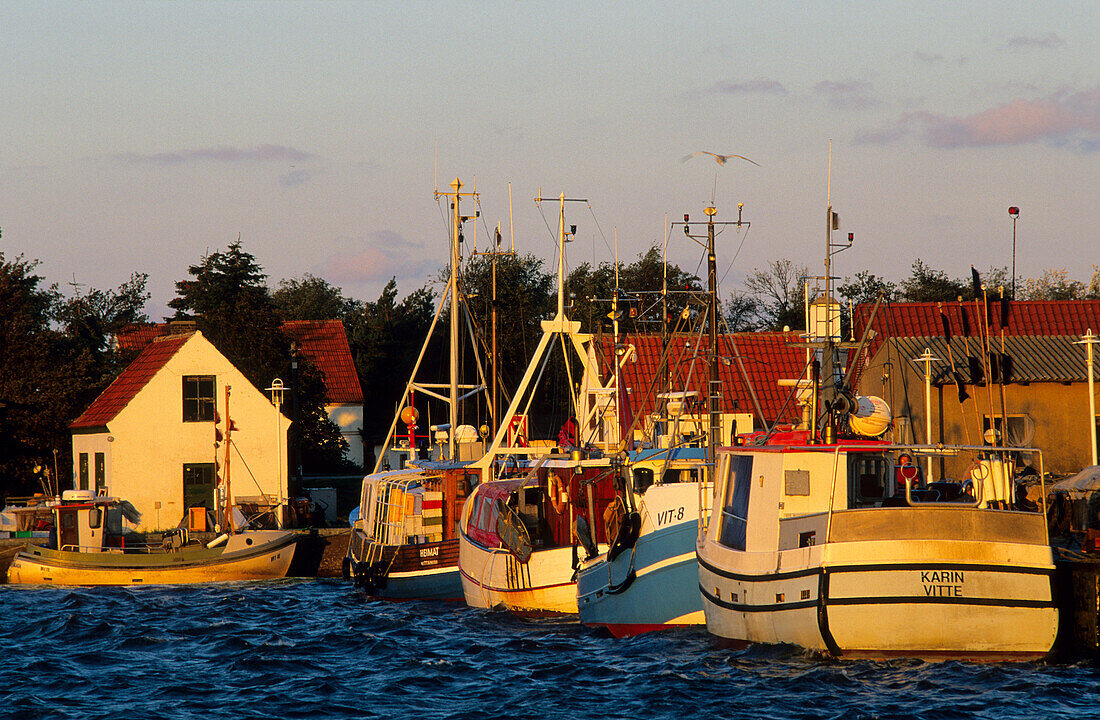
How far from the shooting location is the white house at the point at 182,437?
4081 cm

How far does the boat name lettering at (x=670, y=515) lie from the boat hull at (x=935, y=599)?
5444 millimetres

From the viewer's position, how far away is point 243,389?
42.2 metres

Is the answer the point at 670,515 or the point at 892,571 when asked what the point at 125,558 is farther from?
Result: the point at 892,571

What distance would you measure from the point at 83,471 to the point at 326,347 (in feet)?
69.5

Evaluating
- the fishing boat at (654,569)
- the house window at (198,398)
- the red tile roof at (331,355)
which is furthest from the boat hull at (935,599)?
the red tile roof at (331,355)

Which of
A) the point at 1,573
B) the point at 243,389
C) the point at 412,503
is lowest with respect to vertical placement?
the point at 1,573

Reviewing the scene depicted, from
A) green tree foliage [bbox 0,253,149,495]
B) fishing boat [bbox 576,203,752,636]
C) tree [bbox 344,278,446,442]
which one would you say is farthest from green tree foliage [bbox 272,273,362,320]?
fishing boat [bbox 576,203,752,636]

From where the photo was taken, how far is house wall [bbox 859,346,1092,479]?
1389 inches

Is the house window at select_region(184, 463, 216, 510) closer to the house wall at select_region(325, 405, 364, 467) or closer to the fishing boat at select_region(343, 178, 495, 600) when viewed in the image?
the fishing boat at select_region(343, 178, 495, 600)

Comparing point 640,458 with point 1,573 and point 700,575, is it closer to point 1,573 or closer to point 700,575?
point 700,575

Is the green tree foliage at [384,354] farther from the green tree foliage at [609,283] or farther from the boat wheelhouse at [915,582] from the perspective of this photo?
the boat wheelhouse at [915,582]

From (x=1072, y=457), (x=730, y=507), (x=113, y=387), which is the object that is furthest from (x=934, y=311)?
(x=730, y=507)

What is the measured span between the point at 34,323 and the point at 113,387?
366 inches

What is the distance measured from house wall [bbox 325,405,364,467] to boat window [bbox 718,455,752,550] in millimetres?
40968
